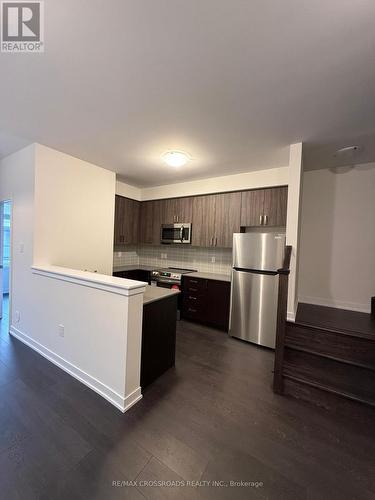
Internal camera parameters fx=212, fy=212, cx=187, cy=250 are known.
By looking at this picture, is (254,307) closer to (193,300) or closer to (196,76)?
(193,300)

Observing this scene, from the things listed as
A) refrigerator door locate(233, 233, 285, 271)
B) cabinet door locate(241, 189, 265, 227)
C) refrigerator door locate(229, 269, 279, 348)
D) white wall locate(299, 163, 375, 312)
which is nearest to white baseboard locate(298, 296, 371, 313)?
white wall locate(299, 163, 375, 312)

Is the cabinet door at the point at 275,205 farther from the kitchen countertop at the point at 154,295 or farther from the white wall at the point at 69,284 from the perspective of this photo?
the white wall at the point at 69,284

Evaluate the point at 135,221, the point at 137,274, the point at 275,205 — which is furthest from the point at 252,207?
the point at 137,274

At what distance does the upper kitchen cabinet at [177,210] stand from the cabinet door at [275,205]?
56.1 inches

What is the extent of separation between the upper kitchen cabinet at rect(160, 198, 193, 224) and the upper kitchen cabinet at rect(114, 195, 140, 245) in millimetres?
692

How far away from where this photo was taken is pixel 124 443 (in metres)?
1.50

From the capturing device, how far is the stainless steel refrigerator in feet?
9.62

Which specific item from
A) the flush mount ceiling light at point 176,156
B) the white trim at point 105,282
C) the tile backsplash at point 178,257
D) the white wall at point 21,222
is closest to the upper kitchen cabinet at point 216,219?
the tile backsplash at point 178,257

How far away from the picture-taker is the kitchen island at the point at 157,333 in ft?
6.73

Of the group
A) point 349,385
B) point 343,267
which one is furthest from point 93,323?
point 343,267

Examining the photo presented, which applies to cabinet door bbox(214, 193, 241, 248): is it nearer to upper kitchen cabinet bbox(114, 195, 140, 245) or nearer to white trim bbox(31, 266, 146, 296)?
Result: upper kitchen cabinet bbox(114, 195, 140, 245)

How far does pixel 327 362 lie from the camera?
2.20 meters

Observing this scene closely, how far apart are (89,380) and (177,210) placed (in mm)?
3154

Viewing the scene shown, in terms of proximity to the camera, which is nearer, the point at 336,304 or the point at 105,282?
the point at 105,282
